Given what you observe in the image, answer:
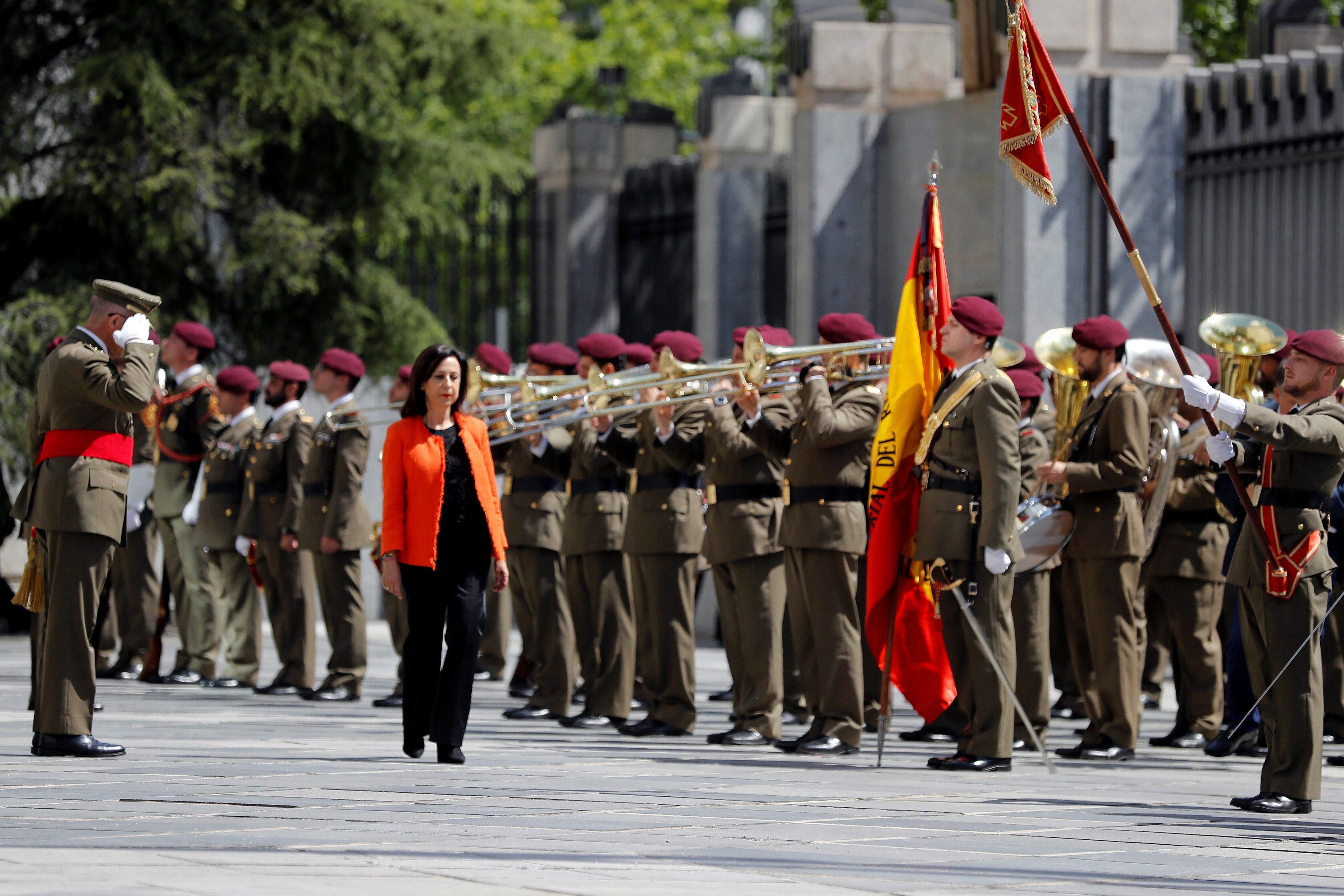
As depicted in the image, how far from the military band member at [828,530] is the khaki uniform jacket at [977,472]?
575 millimetres

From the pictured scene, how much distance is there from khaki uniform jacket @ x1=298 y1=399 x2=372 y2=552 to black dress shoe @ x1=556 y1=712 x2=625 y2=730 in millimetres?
1990

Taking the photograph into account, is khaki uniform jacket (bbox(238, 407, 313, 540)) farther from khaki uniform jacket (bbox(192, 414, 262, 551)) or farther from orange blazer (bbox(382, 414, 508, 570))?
orange blazer (bbox(382, 414, 508, 570))

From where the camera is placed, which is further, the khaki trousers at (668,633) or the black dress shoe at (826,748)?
the khaki trousers at (668,633)

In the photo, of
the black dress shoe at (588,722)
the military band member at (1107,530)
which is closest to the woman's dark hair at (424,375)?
the black dress shoe at (588,722)

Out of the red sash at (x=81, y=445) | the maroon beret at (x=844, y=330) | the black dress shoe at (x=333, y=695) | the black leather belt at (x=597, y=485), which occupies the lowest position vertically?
the black dress shoe at (x=333, y=695)

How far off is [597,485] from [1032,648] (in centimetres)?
247

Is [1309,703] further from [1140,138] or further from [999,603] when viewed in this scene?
[1140,138]

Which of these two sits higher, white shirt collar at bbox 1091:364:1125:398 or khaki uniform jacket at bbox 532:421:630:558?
white shirt collar at bbox 1091:364:1125:398

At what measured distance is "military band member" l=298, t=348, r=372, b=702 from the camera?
474 inches

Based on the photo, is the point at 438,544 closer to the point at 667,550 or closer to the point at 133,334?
the point at 133,334

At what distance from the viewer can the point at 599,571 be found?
35.9ft

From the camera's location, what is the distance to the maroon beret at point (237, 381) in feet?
42.5

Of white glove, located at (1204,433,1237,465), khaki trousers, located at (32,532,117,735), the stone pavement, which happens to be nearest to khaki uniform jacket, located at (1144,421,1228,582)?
the stone pavement

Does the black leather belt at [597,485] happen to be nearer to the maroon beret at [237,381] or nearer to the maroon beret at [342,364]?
the maroon beret at [342,364]
